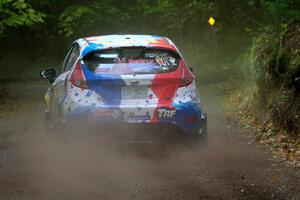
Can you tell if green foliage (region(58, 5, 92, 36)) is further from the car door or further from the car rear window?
the car rear window

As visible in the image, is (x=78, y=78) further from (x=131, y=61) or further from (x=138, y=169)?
(x=138, y=169)

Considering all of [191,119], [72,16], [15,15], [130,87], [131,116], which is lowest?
[72,16]

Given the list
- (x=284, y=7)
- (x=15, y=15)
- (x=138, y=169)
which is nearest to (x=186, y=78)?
(x=138, y=169)

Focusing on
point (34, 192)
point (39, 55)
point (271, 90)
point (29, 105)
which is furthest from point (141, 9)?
point (34, 192)

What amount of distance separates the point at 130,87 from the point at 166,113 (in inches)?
24.9

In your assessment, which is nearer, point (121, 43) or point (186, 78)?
point (186, 78)

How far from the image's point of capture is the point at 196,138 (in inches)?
365

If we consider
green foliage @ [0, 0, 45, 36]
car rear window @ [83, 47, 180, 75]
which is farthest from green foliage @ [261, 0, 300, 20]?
green foliage @ [0, 0, 45, 36]

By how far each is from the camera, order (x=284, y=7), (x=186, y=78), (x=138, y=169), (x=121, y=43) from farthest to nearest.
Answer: (x=284, y=7)
(x=121, y=43)
(x=186, y=78)
(x=138, y=169)

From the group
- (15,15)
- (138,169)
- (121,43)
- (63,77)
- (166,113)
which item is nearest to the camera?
(138,169)

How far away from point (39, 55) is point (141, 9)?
620cm

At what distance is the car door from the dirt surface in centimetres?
60

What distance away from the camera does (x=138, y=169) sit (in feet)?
28.0

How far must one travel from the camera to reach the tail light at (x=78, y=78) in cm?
873
